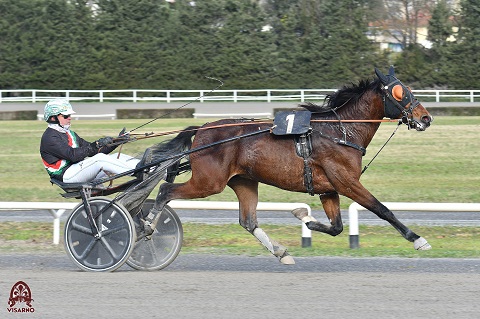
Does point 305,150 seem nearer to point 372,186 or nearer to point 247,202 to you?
point 247,202

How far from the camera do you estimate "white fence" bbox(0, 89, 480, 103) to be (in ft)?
121

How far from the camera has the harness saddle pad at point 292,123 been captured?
743 centimetres

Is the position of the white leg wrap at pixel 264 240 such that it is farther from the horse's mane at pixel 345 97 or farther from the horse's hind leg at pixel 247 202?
the horse's mane at pixel 345 97

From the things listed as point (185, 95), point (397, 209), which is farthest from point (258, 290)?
point (185, 95)

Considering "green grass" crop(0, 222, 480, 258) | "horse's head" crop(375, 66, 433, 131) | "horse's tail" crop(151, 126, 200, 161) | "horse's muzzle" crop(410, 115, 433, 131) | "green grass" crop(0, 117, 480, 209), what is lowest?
"green grass" crop(0, 117, 480, 209)

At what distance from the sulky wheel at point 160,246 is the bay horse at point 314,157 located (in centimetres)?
20

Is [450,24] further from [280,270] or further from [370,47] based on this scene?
[280,270]

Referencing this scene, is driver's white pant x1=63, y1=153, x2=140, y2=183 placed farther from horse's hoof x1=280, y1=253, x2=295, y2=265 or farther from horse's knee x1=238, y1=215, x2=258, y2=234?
horse's hoof x1=280, y1=253, x2=295, y2=265

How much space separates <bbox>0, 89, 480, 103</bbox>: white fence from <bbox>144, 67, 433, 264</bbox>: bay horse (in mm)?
27480

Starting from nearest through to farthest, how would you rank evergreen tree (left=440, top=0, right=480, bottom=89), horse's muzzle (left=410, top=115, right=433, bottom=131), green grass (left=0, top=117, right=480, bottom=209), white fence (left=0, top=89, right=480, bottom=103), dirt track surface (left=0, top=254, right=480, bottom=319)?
dirt track surface (left=0, top=254, right=480, bottom=319), horse's muzzle (left=410, top=115, right=433, bottom=131), green grass (left=0, top=117, right=480, bottom=209), white fence (left=0, top=89, right=480, bottom=103), evergreen tree (left=440, top=0, right=480, bottom=89)

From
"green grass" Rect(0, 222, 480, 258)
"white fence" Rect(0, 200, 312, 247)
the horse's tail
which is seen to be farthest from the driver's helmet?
"white fence" Rect(0, 200, 312, 247)

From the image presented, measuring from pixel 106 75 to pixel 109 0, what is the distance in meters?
4.10

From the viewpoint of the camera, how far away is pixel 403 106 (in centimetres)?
768

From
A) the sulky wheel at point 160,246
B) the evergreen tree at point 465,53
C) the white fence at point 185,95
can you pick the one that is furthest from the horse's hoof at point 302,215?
the evergreen tree at point 465,53
